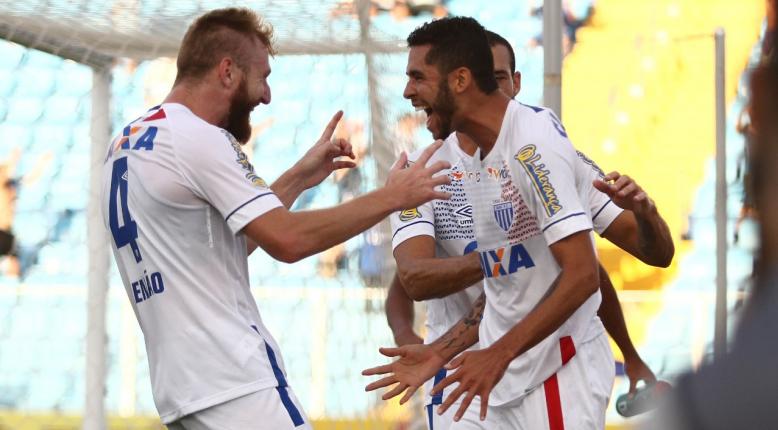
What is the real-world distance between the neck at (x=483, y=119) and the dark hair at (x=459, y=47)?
4 centimetres

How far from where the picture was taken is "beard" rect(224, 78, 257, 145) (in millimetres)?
3125

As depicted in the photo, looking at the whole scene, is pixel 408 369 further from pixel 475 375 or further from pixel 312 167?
pixel 312 167

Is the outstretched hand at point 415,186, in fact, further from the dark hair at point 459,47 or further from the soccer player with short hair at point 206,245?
the dark hair at point 459,47

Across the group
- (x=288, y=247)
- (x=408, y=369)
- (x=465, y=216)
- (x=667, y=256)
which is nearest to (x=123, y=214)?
(x=288, y=247)

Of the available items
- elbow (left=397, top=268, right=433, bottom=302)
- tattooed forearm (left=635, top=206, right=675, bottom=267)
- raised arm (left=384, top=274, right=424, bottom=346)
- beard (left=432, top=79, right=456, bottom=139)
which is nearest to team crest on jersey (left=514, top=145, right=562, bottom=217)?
tattooed forearm (left=635, top=206, right=675, bottom=267)

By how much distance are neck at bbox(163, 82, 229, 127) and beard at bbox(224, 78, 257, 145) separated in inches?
1.2

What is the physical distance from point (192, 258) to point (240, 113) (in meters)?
0.50

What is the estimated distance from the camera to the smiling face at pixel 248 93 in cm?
313

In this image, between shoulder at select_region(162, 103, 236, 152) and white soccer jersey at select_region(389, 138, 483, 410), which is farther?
white soccer jersey at select_region(389, 138, 483, 410)

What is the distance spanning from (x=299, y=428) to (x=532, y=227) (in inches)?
38.5

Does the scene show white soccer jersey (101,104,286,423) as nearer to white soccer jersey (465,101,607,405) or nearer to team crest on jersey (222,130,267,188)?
team crest on jersey (222,130,267,188)

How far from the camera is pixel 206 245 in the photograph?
9.36 ft

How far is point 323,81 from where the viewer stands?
6.55 m

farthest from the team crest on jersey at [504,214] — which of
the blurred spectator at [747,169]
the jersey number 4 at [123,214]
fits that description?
the blurred spectator at [747,169]
